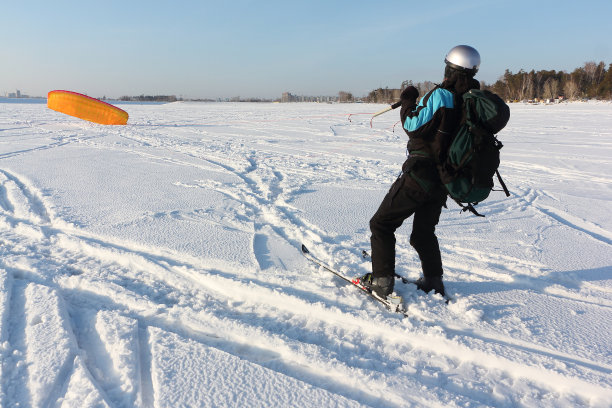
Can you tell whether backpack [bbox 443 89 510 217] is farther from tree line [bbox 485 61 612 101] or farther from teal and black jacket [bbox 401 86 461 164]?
tree line [bbox 485 61 612 101]

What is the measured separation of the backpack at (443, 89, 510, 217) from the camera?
2.18 meters

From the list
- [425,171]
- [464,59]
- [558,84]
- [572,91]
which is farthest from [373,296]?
[558,84]

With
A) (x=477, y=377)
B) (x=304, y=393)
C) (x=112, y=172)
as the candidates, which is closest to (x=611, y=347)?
(x=477, y=377)

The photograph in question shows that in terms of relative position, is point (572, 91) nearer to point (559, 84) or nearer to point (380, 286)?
point (559, 84)

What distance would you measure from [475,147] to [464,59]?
0.57m

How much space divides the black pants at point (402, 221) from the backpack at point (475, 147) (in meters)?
0.22

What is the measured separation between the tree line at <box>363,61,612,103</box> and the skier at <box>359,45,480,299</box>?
48899 mm

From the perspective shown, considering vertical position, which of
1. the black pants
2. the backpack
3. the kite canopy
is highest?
the kite canopy

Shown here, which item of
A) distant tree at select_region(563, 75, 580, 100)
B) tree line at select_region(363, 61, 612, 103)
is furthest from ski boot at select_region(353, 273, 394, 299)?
distant tree at select_region(563, 75, 580, 100)

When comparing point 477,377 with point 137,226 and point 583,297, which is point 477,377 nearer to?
point 583,297

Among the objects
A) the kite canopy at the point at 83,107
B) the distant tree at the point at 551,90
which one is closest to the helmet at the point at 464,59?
the kite canopy at the point at 83,107

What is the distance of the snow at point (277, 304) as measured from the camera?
6.76 ft

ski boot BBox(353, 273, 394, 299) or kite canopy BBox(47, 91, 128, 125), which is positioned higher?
kite canopy BBox(47, 91, 128, 125)

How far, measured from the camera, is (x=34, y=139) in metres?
11.6
